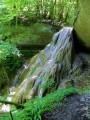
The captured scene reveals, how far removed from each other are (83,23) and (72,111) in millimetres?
4410

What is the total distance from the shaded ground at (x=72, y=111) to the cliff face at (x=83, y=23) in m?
Result: 3.81

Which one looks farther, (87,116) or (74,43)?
(74,43)

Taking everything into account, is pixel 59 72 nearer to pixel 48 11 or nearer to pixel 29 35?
pixel 29 35

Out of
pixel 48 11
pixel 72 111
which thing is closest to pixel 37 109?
pixel 72 111

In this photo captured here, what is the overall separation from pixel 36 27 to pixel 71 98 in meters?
8.49

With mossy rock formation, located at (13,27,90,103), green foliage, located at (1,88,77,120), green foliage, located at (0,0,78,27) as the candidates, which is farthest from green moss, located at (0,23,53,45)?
green foliage, located at (1,88,77,120)

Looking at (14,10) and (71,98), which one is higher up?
(14,10)

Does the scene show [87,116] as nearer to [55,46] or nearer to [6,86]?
[55,46]

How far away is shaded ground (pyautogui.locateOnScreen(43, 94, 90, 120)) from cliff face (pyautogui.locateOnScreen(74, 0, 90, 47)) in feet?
12.5

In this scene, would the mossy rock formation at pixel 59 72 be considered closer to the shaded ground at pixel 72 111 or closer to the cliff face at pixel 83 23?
the cliff face at pixel 83 23

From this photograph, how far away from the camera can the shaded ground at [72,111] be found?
409cm

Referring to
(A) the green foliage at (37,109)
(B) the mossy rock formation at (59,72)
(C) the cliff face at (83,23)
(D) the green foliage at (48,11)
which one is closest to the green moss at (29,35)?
(D) the green foliage at (48,11)

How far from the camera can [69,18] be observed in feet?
47.2

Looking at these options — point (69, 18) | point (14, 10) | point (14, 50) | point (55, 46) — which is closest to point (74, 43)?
point (55, 46)
